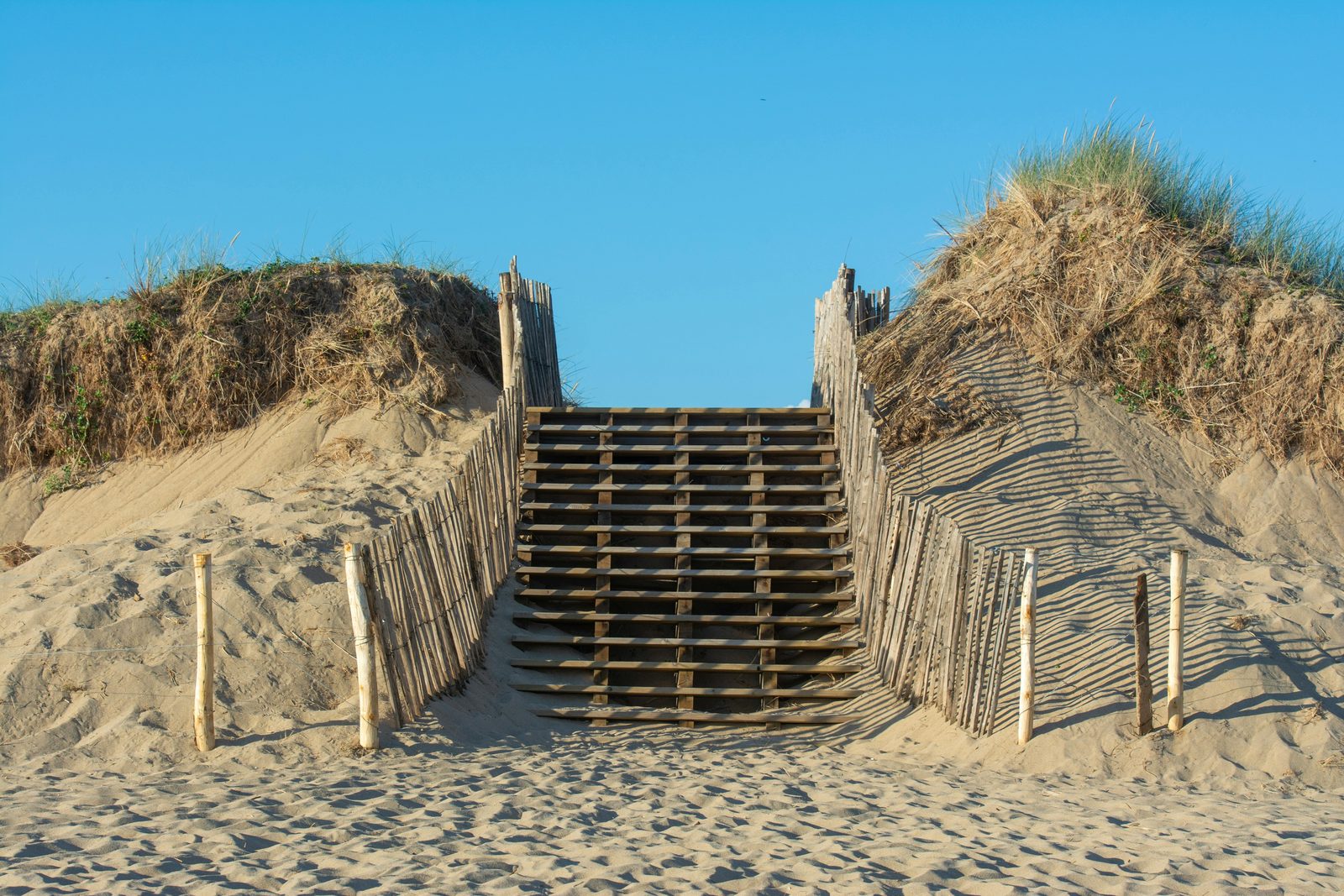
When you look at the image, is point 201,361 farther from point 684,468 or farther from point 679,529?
point 679,529

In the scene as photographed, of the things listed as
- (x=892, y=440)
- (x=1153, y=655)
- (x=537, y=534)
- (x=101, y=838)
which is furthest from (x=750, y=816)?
(x=892, y=440)

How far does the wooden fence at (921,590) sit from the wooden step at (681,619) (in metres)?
0.26

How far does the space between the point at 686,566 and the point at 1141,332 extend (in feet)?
16.7

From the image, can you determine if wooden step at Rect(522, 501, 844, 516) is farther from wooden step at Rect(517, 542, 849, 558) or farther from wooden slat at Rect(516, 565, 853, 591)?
wooden slat at Rect(516, 565, 853, 591)

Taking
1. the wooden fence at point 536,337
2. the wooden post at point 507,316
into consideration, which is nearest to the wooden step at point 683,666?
the wooden fence at point 536,337

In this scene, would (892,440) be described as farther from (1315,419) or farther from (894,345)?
(1315,419)

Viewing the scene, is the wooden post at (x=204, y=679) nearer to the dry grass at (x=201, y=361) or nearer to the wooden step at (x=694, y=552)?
the wooden step at (x=694, y=552)

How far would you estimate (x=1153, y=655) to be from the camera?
736 cm

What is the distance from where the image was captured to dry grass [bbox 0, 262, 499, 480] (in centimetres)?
1161

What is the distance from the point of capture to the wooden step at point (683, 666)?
8469mm

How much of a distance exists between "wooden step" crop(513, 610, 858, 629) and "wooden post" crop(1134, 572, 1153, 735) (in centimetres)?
238

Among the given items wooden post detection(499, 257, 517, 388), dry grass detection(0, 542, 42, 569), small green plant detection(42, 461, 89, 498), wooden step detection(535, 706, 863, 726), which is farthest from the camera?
small green plant detection(42, 461, 89, 498)

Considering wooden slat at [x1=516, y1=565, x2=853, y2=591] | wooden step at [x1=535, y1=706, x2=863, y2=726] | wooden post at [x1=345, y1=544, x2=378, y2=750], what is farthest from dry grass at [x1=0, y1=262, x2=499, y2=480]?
wooden post at [x1=345, y1=544, x2=378, y2=750]

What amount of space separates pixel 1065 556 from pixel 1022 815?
12.7 feet
